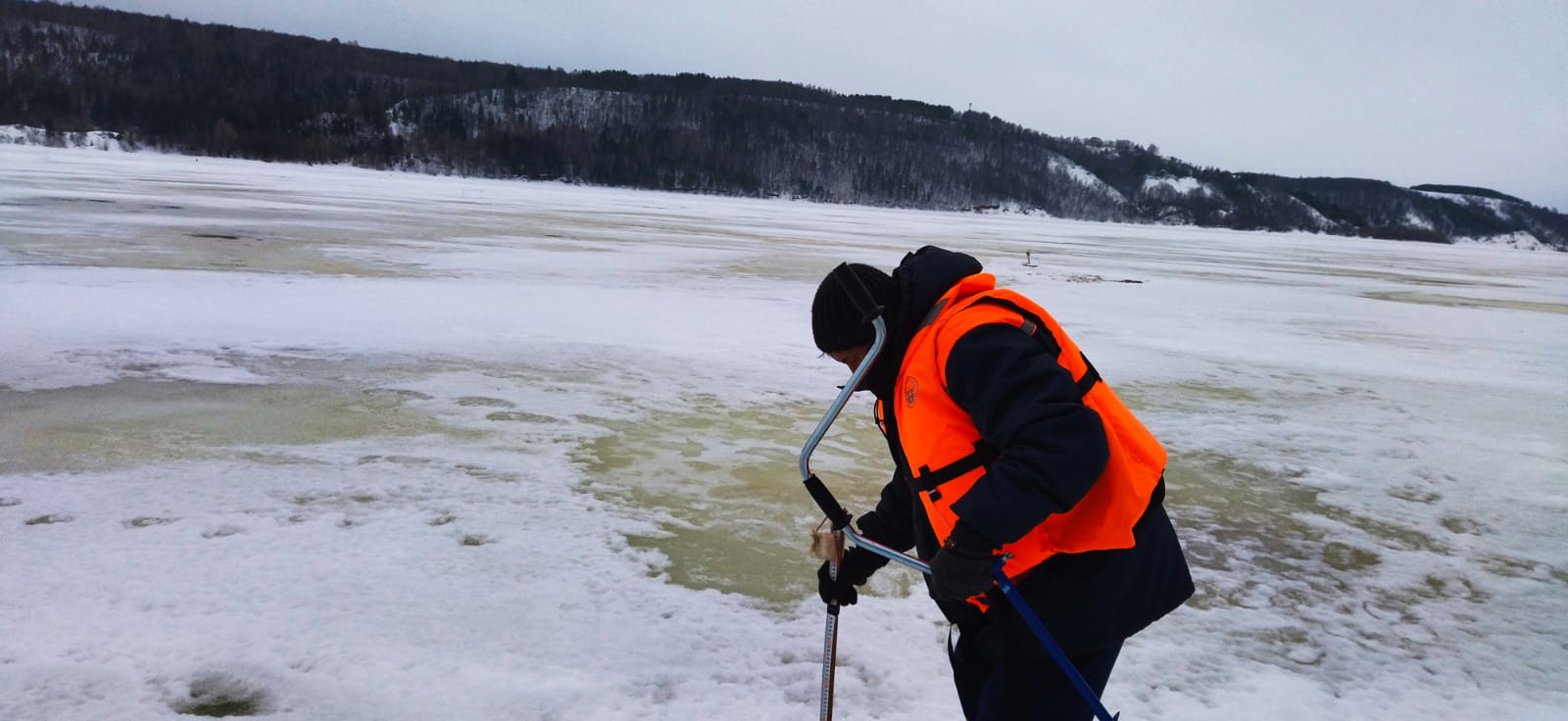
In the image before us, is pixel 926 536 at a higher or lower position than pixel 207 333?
higher

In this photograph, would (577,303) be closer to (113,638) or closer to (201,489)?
(201,489)

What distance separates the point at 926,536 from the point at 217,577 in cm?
261

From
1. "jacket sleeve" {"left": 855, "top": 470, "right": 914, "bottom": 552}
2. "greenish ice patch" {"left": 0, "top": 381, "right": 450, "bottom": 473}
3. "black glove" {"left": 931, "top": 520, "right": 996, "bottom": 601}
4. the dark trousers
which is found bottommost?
"greenish ice patch" {"left": 0, "top": 381, "right": 450, "bottom": 473}

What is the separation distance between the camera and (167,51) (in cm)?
12038

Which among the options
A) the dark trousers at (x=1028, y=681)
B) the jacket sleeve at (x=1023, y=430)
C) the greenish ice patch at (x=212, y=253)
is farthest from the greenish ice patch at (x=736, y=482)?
the greenish ice patch at (x=212, y=253)

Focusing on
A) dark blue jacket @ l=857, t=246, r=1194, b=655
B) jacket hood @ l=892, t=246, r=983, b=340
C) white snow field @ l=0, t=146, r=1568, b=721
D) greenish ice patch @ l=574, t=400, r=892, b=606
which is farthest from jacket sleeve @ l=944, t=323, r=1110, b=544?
greenish ice patch @ l=574, t=400, r=892, b=606

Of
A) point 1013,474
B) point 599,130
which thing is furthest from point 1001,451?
point 599,130

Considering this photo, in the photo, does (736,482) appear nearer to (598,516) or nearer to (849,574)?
(598,516)

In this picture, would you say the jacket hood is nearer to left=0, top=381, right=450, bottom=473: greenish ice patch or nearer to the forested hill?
left=0, top=381, right=450, bottom=473: greenish ice patch

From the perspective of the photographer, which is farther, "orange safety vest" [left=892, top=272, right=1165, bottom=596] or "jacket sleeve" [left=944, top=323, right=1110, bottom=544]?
"orange safety vest" [left=892, top=272, right=1165, bottom=596]

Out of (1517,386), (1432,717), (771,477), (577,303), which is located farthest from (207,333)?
(1517,386)

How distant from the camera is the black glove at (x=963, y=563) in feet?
Answer: 5.55

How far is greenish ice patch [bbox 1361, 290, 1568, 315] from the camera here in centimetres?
1702

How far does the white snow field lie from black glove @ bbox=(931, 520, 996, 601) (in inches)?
49.0
